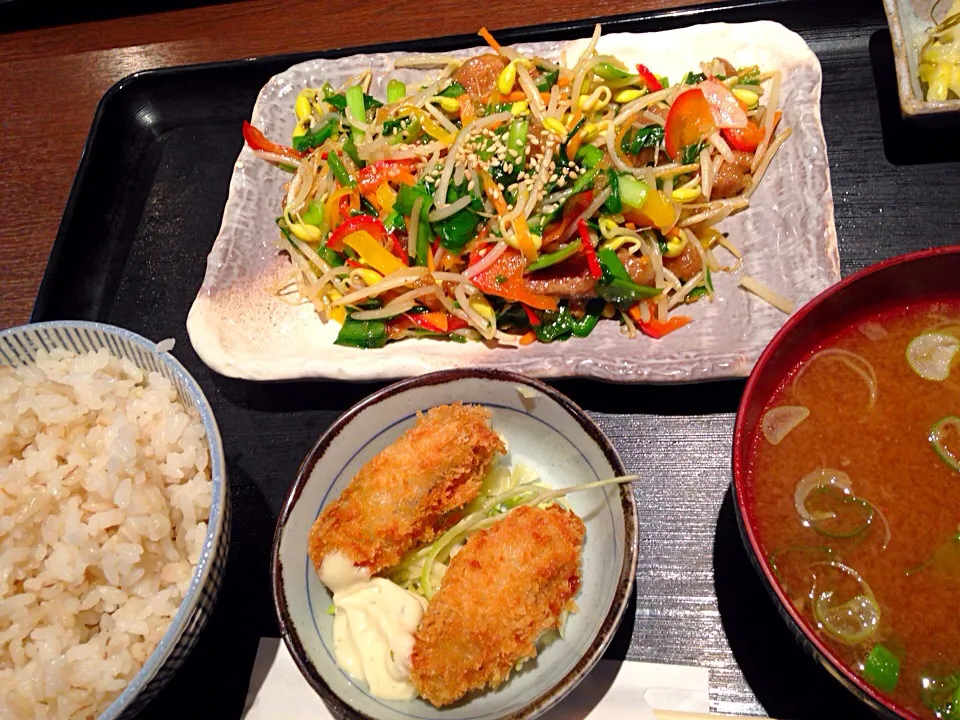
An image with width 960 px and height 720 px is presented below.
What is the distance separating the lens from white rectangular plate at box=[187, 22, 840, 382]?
211cm

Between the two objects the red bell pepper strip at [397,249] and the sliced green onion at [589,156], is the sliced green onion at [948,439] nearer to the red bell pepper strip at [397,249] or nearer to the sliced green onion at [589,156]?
the sliced green onion at [589,156]

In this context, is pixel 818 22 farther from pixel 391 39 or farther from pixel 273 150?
pixel 273 150

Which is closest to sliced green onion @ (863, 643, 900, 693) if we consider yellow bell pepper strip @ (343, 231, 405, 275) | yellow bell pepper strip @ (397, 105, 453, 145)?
yellow bell pepper strip @ (343, 231, 405, 275)

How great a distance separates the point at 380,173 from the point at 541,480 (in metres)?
1.26

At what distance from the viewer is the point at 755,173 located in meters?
2.39

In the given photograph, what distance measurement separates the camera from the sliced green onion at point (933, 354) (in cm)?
161

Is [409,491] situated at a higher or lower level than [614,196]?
lower

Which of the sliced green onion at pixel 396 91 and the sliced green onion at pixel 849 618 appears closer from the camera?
the sliced green onion at pixel 849 618

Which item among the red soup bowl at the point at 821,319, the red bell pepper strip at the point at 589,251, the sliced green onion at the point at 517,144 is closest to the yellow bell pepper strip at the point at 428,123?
the sliced green onion at the point at 517,144

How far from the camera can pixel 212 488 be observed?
175 cm

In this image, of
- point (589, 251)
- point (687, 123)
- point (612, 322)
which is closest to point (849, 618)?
point (612, 322)

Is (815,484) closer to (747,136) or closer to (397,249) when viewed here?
(747,136)

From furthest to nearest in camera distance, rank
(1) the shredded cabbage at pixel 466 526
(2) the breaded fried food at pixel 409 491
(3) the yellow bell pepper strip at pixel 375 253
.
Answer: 1. (3) the yellow bell pepper strip at pixel 375 253
2. (1) the shredded cabbage at pixel 466 526
3. (2) the breaded fried food at pixel 409 491

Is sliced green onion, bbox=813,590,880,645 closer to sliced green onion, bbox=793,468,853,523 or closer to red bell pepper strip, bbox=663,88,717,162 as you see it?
sliced green onion, bbox=793,468,853,523
